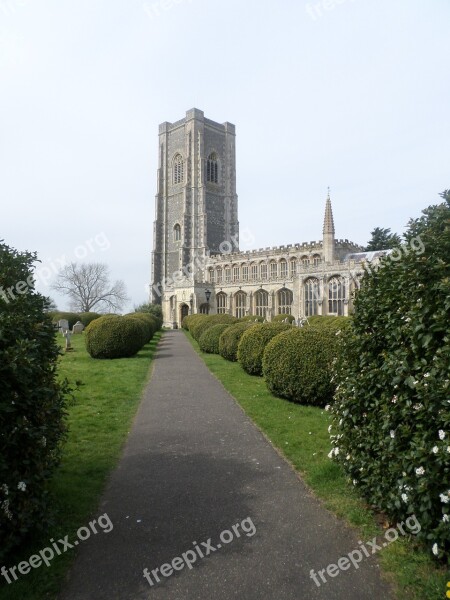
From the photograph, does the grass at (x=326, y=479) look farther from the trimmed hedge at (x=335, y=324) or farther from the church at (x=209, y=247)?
the church at (x=209, y=247)

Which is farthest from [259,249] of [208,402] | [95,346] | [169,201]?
[208,402]

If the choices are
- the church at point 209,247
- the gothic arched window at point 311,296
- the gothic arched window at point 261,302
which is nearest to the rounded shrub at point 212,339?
the gothic arched window at point 311,296

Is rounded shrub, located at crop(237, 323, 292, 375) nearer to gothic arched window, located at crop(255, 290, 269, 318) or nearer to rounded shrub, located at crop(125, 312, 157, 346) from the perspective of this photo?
rounded shrub, located at crop(125, 312, 157, 346)

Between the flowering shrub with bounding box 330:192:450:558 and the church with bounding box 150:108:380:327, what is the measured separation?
3680 centimetres

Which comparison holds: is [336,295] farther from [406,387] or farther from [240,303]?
[406,387]

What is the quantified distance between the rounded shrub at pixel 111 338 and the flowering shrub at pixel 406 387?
44.2 feet

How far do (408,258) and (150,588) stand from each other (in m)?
3.45

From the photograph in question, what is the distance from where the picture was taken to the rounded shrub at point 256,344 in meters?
Answer: 12.4

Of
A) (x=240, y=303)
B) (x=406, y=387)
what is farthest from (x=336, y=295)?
(x=406, y=387)

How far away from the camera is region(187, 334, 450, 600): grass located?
119 inches

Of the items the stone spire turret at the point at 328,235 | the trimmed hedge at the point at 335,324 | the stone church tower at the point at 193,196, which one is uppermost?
the stone church tower at the point at 193,196

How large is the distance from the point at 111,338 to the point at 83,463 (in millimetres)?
11479

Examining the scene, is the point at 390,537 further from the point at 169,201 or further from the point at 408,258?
the point at 169,201

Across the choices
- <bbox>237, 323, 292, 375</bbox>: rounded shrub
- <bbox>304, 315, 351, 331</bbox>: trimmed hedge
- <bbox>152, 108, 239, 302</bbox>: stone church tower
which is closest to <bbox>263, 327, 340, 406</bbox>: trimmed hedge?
<bbox>304, 315, 351, 331</bbox>: trimmed hedge
